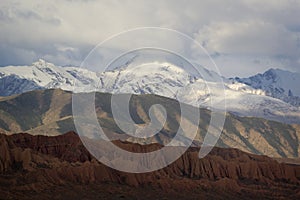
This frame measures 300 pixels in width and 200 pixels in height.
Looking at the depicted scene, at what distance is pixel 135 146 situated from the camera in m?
196

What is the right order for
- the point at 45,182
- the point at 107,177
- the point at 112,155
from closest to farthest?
1. the point at 45,182
2. the point at 107,177
3. the point at 112,155

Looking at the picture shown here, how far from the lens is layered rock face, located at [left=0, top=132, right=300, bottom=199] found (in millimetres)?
146125

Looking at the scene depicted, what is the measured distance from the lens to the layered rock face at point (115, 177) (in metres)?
146

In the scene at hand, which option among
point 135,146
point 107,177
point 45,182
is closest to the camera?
point 45,182

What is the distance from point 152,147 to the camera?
7815 inches

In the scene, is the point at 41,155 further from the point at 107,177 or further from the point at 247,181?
the point at 247,181

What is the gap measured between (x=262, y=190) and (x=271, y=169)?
91.6 feet

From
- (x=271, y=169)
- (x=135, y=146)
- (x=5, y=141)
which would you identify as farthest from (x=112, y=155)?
(x=271, y=169)

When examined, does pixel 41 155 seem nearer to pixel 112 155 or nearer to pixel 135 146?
pixel 112 155

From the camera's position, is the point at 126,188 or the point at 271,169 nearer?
the point at 126,188

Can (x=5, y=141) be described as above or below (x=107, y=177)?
above

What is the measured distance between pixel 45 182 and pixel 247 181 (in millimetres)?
69365

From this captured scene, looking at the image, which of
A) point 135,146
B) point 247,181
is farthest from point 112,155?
point 247,181

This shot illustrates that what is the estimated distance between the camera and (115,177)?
6442 inches
